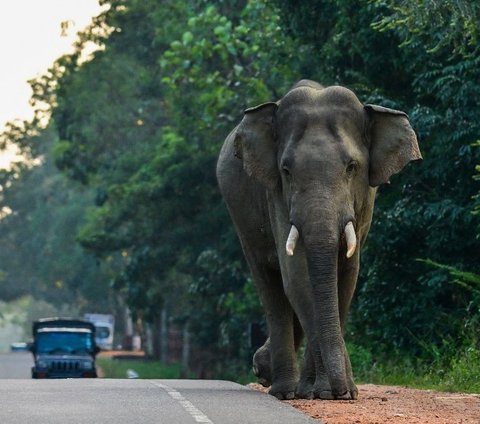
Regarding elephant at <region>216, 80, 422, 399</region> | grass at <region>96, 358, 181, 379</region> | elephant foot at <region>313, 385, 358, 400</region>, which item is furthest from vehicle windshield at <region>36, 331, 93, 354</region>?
elephant foot at <region>313, 385, 358, 400</region>

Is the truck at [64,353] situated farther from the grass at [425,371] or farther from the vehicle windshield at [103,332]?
the vehicle windshield at [103,332]

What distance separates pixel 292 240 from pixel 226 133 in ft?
84.4

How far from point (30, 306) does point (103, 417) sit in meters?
175

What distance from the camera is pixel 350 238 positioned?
47.6ft

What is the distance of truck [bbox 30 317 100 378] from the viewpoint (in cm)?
4562

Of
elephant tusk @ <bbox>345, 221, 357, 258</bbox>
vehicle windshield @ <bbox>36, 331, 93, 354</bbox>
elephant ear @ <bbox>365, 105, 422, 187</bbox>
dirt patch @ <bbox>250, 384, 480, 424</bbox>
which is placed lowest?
dirt patch @ <bbox>250, 384, 480, 424</bbox>

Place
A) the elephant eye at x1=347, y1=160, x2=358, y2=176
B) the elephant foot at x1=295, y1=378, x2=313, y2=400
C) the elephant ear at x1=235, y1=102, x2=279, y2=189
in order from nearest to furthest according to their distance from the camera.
Result: the elephant eye at x1=347, y1=160, x2=358, y2=176 < the elephant foot at x1=295, y1=378, x2=313, y2=400 < the elephant ear at x1=235, y1=102, x2=279, y2=189

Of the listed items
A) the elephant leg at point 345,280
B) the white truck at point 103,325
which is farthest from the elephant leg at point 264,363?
the white truck at point 103,325

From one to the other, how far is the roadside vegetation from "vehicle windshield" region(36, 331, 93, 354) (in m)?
3.40

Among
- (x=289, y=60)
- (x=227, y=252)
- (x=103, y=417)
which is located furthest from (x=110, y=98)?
(x=103, y=417)

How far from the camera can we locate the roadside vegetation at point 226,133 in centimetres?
2447

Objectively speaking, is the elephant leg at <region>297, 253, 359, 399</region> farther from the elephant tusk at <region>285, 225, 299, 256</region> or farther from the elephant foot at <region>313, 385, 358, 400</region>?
the elephant tusk at <region>285, 225, 299, 256</region>

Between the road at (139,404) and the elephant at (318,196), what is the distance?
585 mm

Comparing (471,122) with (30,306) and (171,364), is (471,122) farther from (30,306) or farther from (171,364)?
(30,306)
